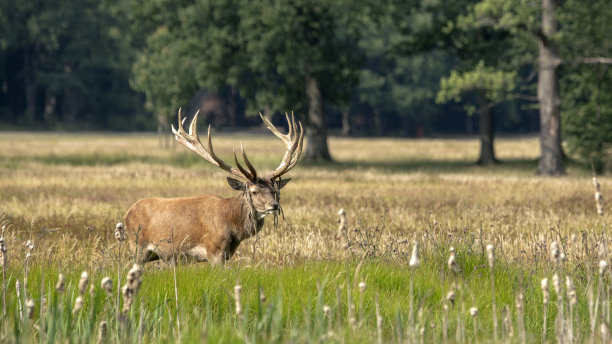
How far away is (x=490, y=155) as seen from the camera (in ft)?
115

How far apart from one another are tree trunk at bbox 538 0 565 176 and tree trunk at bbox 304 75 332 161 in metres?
9.91

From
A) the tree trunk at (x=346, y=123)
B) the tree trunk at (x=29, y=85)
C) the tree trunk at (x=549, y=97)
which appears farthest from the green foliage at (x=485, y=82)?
the tree trunk at (x=29, y=85)

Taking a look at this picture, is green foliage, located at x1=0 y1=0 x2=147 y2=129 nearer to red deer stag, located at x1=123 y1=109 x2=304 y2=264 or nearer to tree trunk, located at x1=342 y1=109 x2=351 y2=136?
tree trunk, located at x1=342 y1=109 x2=351 y2=136

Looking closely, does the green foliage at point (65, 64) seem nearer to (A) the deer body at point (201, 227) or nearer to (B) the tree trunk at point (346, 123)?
(B) the tree trunk at point (346, 123)

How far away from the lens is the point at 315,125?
34.6m

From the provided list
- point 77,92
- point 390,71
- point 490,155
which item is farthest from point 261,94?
point 390,71

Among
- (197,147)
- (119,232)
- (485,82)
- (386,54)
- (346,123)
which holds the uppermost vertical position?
(386,54)

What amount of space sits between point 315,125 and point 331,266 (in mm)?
27553

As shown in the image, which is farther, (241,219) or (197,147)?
(197,147)

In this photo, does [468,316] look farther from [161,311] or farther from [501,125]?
[501,125]

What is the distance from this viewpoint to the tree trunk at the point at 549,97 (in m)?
26.6

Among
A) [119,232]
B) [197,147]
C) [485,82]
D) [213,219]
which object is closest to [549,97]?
[485,82]

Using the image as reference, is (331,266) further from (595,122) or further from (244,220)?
(595,122)

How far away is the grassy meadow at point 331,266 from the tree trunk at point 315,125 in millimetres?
2895
